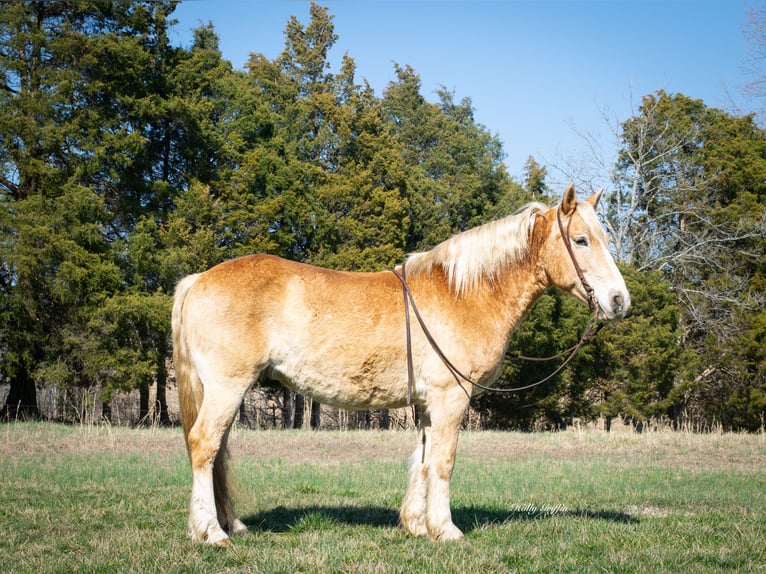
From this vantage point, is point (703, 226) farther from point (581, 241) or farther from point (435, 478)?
point (435, 478)

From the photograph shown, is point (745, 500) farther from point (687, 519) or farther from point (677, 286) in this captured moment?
point (677, 286)

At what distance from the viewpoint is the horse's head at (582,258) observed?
18.2 ft

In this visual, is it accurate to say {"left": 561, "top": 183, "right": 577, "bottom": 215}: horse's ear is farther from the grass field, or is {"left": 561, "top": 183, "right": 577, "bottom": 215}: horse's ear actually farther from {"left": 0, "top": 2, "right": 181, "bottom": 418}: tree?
{"left": 0, "top": 2, "right": 181, "bottom": 418}: tree

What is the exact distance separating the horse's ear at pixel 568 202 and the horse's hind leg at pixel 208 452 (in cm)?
313

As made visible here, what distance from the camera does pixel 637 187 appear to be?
3212 centimetres

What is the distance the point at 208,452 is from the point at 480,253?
9.42ft

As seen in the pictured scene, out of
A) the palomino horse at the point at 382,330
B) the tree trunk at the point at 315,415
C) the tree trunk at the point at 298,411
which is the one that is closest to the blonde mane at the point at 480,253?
the palomino horse at the point at 382,330

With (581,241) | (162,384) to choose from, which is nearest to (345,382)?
(581,241)

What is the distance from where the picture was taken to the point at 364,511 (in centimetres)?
680

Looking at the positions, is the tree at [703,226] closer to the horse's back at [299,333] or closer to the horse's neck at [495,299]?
the horse's neck at [495,299]

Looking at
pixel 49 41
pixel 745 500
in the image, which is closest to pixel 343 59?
pixel 49 41

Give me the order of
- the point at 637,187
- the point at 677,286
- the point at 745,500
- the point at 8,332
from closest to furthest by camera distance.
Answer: the point at 745,500
the point at 8,332
the point at 677,286
the point at 637,187

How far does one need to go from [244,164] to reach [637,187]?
18.9 metres

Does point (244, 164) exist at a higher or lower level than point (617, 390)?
higher
